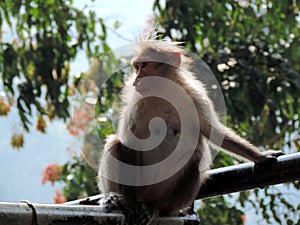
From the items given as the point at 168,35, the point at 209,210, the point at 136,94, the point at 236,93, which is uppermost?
the point at 136,94

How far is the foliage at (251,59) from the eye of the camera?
117 inches

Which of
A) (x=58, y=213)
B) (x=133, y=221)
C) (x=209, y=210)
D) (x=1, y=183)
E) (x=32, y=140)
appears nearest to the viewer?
(x=58, y=213)

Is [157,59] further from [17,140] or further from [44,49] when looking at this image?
[17,140]

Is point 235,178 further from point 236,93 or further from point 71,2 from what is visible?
point 71,2

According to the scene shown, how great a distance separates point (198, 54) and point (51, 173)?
108 centimetres

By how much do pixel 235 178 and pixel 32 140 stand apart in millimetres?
3418

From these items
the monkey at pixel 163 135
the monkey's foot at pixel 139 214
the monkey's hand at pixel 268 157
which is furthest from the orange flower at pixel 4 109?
the monkey's hand at pixel 268 157

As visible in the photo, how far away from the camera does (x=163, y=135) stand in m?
1.77

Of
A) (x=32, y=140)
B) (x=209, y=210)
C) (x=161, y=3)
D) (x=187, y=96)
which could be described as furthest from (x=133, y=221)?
(x=32, y=140)

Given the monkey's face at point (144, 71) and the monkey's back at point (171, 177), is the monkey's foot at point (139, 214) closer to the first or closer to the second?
the monkey's back at point (171, 177)

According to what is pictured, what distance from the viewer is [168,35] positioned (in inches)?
120

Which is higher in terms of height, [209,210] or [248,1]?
[248,1]

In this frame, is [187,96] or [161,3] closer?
[187,96]

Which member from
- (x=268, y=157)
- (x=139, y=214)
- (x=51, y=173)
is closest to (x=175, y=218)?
(x=139, y=214)
